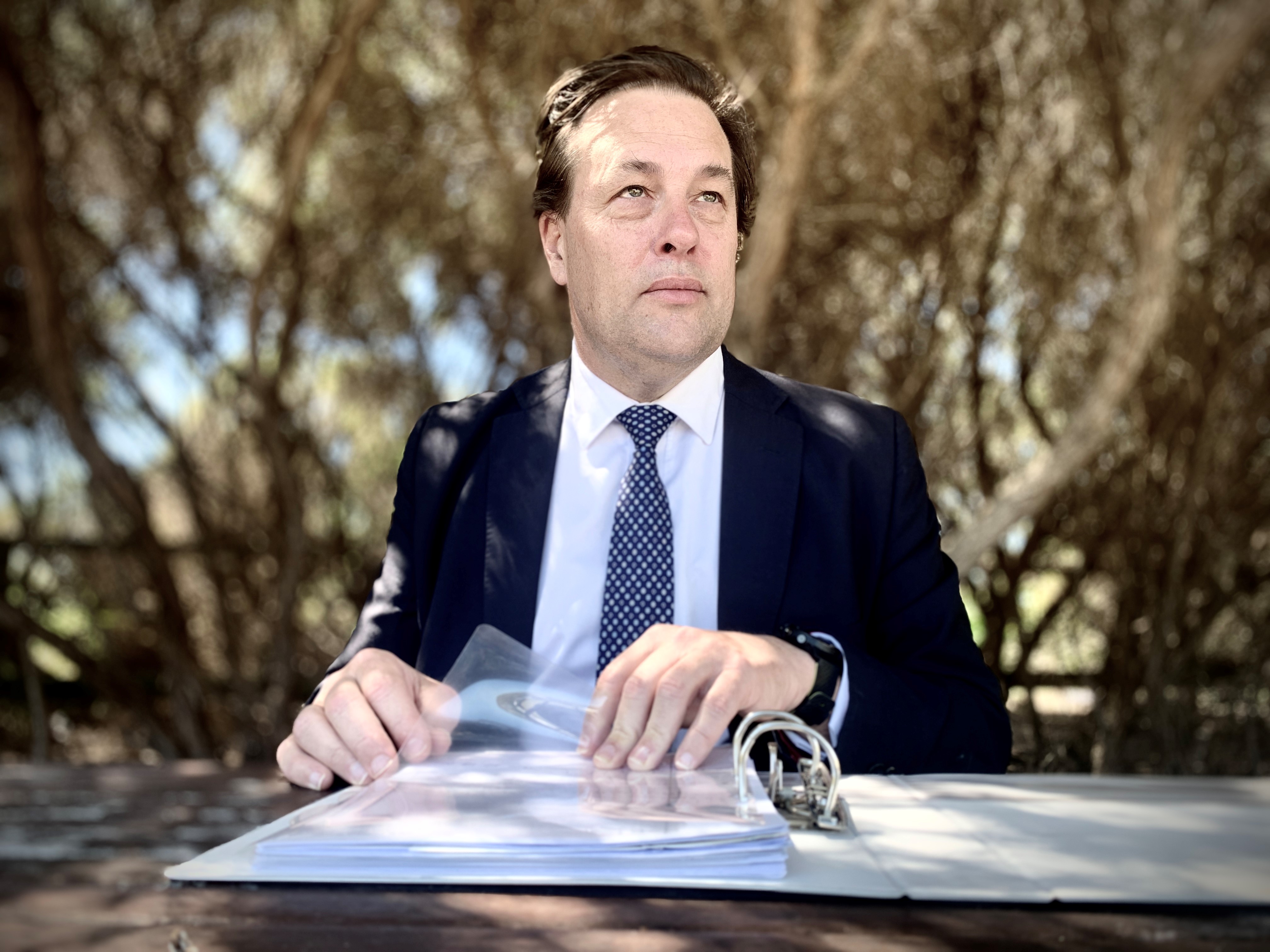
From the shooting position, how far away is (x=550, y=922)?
73cm

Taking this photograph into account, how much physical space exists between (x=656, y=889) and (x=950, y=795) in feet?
1.33

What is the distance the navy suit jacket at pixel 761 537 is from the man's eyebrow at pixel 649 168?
1.15ft

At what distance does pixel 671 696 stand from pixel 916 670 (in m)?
0.62

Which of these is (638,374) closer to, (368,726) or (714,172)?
(714,172)

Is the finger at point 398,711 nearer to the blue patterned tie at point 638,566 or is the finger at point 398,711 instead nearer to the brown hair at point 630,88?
the blue patterned tie at point 638,566

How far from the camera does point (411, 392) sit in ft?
15.4

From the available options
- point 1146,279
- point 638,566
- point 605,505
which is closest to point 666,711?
point 638,566

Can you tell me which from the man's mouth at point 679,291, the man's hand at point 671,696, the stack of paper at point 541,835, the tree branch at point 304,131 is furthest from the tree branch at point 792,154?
the stack of paper at point 541,835

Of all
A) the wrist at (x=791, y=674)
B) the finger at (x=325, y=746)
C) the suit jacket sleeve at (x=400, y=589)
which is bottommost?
the finger at (x=325, y=746)

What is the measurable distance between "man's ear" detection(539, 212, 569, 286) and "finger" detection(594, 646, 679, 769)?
89 cm

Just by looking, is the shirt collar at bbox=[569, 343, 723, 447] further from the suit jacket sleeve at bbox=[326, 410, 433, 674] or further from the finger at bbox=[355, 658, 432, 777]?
the finger at bbox=[355, 658, 432, 777]

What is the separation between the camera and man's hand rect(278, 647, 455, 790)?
44.6 inches

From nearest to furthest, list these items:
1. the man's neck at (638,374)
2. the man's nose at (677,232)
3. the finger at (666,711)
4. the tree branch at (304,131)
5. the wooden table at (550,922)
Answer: the wooden table at (550,922)
the finger at (666,711)
the man's nose at (677,232)
the man's neck at (638,374)
the tree branch at (304,131)

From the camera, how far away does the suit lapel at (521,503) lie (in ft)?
5.43
